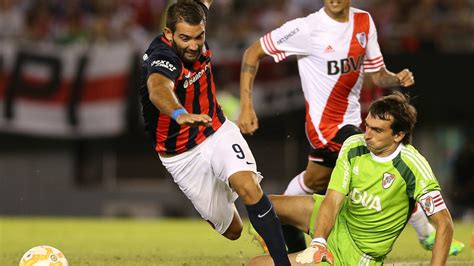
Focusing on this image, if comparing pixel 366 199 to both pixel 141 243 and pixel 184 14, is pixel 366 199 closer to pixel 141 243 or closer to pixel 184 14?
pixel 184 14

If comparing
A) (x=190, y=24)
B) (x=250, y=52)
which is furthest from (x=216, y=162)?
(x=250, y=52)

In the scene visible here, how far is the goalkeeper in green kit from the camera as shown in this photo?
22.6ft

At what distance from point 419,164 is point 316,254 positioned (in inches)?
42.5

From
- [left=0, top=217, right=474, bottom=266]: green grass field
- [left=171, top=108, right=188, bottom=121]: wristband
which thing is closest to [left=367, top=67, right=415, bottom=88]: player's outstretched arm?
[left=0, top=217, right=474, bottom=266]: green grass field

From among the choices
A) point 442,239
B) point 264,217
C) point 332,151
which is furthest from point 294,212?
point 332,151

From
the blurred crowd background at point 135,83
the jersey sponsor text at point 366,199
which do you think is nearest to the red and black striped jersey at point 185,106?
the jersey sponsor text at point 366,199

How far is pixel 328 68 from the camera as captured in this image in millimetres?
9227

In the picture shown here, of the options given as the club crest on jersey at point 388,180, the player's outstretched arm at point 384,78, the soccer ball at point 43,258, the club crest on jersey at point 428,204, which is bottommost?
the soccer ball at point 43,258

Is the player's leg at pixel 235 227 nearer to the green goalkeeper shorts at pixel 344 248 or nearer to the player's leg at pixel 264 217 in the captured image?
the player's leg at pixel 264 217

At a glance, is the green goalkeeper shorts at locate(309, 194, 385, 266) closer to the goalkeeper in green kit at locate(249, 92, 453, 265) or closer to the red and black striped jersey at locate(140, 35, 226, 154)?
the goalkeeper in green kit at locate(249, 92, 453, 265)

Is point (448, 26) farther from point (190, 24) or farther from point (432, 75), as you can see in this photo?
point (190, 24)

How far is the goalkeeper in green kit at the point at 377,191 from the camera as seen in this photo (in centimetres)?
689

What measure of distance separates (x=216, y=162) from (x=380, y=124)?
1.46 m

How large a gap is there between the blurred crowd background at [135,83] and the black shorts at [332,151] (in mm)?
7530
